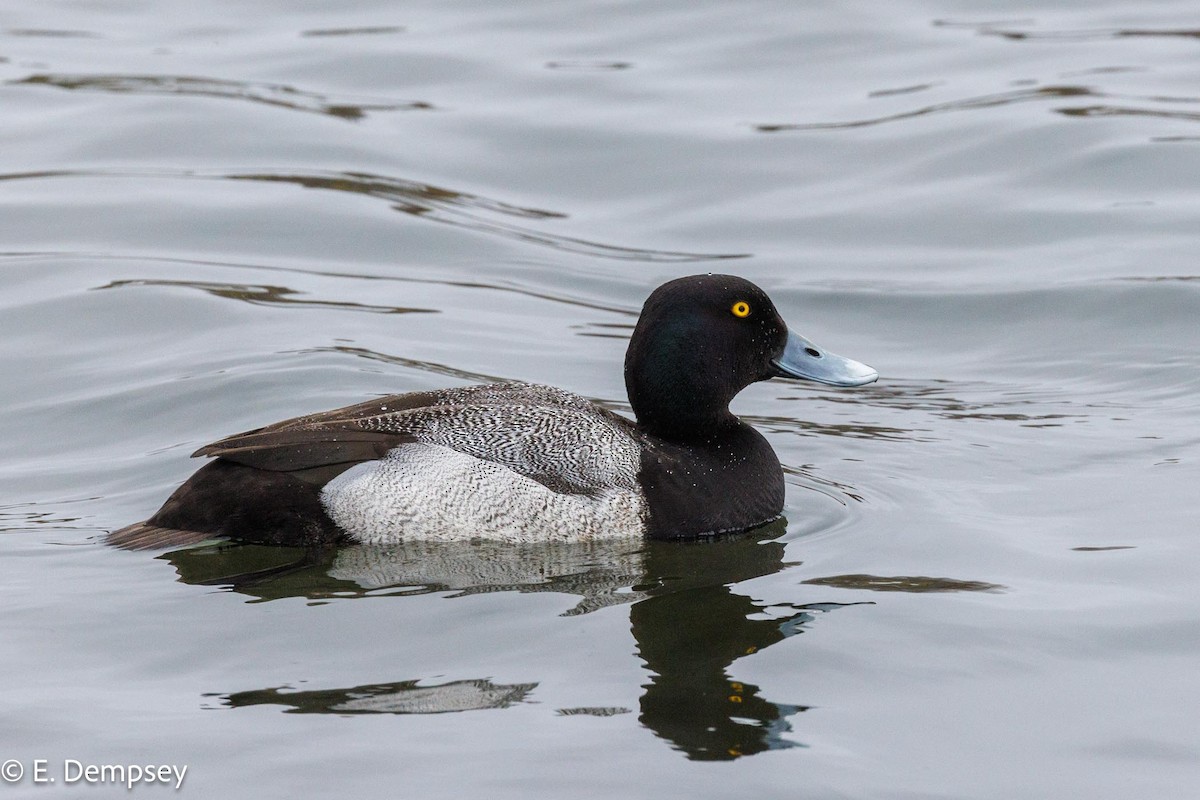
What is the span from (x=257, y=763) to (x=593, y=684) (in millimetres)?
1196

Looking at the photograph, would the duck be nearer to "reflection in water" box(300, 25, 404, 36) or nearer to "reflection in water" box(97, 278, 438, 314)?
"reflection in water" box(97, 278, 438, 314)

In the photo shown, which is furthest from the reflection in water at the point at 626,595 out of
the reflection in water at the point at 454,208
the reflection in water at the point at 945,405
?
the reflection in water at the point at 454,208

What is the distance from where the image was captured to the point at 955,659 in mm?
6004

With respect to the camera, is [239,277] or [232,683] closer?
[232,683]

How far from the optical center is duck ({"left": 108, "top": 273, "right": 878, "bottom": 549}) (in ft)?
22.7

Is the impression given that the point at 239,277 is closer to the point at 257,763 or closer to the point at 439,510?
the point at 439,510

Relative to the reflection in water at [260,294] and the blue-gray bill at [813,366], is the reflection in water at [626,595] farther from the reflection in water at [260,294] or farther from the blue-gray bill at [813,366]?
the reflection in water at [260,294]

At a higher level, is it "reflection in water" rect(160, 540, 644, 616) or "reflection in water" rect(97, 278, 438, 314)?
"reflection in water" rect(97, 278, 438, 314)

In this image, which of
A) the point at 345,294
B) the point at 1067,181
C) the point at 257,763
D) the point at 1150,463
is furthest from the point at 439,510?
the point at 1067,181

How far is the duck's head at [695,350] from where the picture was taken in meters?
7.66

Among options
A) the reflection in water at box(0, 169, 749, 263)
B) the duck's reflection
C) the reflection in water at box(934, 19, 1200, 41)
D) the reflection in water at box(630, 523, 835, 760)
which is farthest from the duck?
the reflection in water at box(934, 19, 1200, 41)

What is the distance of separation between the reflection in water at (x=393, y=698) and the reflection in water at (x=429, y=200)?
7143 millimetres

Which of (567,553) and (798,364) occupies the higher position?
(798,364)

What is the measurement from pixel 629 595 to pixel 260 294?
5353 mm
